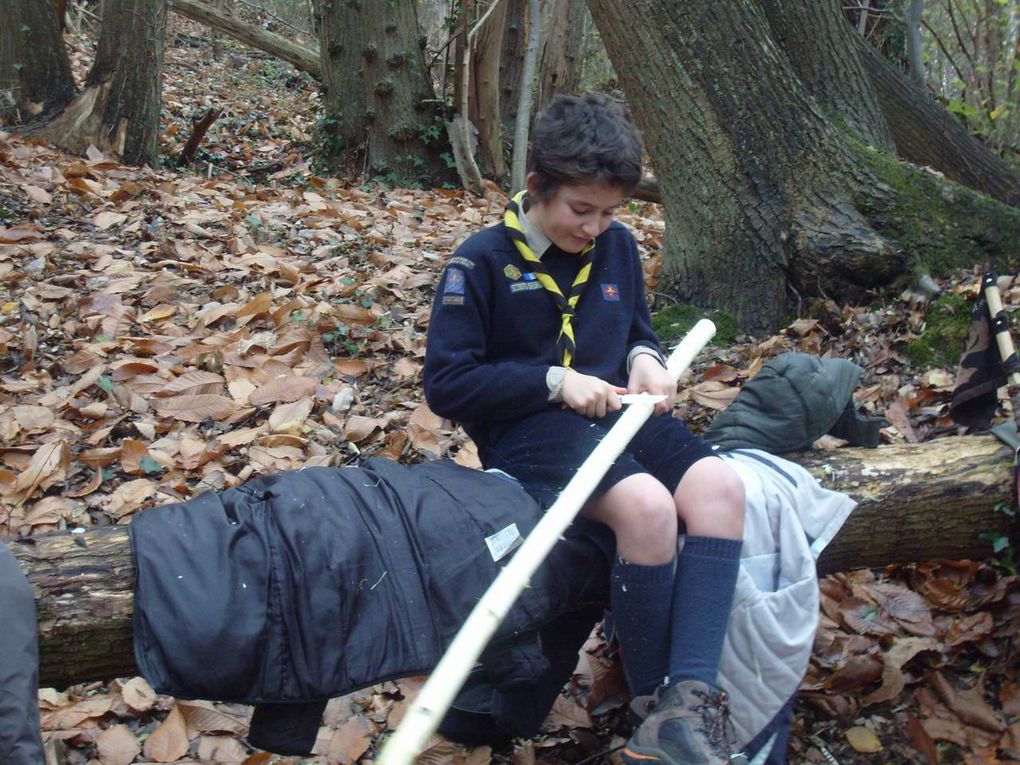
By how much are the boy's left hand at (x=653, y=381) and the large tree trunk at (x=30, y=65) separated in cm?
744

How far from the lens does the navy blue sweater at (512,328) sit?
2686 millimetres

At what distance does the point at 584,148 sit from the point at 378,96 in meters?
6.29

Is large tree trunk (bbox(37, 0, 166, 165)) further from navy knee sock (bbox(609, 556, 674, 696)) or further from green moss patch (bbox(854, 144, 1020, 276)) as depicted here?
navy knee sock (bbox(609, 556, 674, 696))

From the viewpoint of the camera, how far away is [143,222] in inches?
247

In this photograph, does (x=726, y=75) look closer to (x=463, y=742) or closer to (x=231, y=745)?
(x=463, y=742)

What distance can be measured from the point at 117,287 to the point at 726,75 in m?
3.56

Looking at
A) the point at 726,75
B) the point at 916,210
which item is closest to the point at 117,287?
the point at 726,75

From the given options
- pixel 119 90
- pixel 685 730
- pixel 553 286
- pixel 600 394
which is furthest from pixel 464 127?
pixel 685 730

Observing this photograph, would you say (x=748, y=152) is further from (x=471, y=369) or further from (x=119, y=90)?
(x=119, y=90)

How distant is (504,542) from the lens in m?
2.38

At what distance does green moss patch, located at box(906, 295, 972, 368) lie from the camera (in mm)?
4148

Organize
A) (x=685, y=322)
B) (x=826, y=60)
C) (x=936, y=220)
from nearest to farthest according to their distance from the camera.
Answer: (x=936, y=220)
(x=685, y=322)
(x=826, y=60)

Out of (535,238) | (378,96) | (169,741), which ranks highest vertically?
(378,96)

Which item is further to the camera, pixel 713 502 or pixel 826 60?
pixel 826 60
